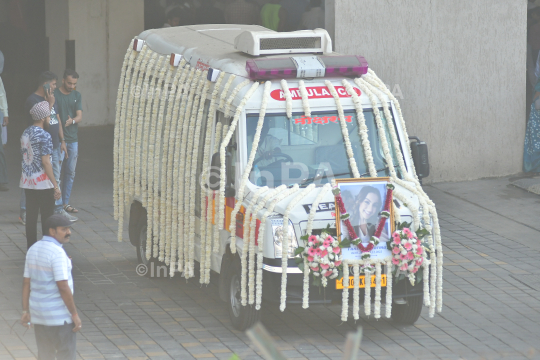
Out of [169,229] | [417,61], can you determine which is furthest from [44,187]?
[417,61]

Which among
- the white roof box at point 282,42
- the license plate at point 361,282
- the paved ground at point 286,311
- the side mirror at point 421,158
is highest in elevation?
the white roof box at point 282,42

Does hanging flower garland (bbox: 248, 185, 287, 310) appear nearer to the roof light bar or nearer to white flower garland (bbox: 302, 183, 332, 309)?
white flower garland (bbox: 302, 183, 332, 309)

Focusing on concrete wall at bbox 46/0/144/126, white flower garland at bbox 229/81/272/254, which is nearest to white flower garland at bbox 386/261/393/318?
white flower garland at bbox 229/81/272/254

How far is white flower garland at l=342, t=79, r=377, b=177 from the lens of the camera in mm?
7613

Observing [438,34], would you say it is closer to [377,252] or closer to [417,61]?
[417,61]

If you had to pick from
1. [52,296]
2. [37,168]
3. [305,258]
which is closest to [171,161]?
[37,168]

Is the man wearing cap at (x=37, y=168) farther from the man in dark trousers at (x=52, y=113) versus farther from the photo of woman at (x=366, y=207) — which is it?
the photo of woman at (x=366, y=207)

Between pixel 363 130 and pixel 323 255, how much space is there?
4.53 feet

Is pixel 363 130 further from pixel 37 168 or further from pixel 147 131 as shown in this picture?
pixel 37 168

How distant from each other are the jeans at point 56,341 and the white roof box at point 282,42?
10.8 feet

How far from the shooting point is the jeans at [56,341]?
18.9 feet

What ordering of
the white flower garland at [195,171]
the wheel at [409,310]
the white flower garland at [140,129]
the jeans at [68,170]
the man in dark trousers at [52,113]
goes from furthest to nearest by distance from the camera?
1. the jeans at [68,170]
2. the man in dark trousers at [52,113]
3. the white flower garland at [140,129]
4. the white flower garland at [195,171]
5. the wheel at [409,310]

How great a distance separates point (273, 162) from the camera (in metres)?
7.55

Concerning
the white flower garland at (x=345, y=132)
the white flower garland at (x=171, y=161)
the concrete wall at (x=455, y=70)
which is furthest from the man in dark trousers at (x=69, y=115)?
the white flower garland at (x=345, y=132)
